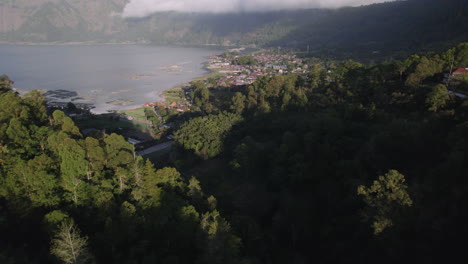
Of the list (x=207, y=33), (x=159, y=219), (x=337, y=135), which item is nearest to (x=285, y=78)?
(x=337, y=135)

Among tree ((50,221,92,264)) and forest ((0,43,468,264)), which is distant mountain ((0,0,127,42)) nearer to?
forest ((0,43,468,264))

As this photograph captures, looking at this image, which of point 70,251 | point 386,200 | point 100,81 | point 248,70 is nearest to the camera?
point 70,251

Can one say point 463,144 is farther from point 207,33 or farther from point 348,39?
point 207,33

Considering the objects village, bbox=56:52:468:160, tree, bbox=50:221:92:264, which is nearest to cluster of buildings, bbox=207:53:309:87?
village, bbox=56:52:468:160

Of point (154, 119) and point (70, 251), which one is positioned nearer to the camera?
point (70, 251)

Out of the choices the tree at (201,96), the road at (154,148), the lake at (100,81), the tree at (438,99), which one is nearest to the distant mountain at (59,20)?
the lake at (100,81)

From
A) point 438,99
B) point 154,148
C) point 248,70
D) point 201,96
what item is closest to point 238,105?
point 154,148

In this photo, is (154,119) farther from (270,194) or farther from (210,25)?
(210,25)
